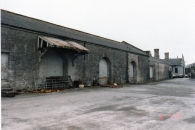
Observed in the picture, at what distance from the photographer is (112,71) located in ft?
63.1

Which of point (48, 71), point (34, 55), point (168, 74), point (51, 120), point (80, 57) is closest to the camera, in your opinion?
point (51, 120)

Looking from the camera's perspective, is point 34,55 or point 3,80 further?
point 34,55

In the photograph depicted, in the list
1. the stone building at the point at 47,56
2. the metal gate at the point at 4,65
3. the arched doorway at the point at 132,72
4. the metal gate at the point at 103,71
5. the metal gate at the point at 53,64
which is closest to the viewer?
the metal gate at the point at 4,65

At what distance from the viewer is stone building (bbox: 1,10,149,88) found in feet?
32.9

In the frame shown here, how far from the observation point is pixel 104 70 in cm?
1852

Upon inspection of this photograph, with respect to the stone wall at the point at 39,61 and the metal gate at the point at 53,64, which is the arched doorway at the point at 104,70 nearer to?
the stone wall at the point at 39,61

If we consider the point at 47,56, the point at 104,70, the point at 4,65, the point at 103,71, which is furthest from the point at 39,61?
the point at 104,70

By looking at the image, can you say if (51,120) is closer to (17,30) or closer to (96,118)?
(96,118)

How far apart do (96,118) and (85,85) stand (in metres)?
10.6

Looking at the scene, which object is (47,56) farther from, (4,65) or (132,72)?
(132,72)

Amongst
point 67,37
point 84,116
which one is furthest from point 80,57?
point 84,116

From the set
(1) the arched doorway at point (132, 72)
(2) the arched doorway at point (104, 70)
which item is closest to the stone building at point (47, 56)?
(2) the arched doorway at point (104, 70)

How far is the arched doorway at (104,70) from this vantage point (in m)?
17.9

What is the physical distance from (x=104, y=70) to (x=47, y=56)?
757 centimetres
